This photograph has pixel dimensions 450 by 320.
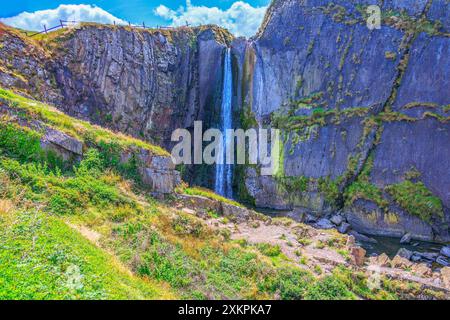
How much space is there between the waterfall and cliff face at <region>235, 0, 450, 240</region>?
197cm

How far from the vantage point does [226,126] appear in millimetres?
42594

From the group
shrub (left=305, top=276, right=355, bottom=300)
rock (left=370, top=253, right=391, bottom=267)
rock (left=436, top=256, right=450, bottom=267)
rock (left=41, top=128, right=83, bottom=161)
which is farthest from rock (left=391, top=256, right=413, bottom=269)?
rock (left=41, top=128, right=83, bottom=161)

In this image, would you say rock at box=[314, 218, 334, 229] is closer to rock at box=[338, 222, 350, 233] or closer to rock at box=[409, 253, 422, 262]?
rock at box=[338, 222, 350, 233]

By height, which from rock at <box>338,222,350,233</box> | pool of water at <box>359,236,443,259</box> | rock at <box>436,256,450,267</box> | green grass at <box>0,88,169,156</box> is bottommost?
rock at <box>436,256,450,267</box>

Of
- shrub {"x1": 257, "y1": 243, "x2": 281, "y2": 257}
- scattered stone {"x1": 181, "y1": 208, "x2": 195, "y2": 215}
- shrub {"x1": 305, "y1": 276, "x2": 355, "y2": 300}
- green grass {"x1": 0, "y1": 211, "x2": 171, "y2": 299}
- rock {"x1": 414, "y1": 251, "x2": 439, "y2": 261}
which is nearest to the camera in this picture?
green grass {"x1": 0, "y1": 211, "x2": 171, "y2": 299}

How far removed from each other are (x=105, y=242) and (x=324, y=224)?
78.5 ft

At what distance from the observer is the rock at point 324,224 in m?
30.7

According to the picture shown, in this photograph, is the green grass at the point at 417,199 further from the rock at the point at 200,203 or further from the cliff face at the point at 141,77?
the cliff face at the point at 141,77

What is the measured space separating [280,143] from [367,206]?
1207cm

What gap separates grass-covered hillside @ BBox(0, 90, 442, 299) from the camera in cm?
889

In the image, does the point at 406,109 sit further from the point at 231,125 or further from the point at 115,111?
the point at 115,111

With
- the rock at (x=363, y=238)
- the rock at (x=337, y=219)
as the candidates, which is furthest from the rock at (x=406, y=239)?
the rock at (x=337, y=219)

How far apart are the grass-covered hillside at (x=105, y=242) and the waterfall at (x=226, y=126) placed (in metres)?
20.8

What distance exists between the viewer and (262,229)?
21391 millimetres
